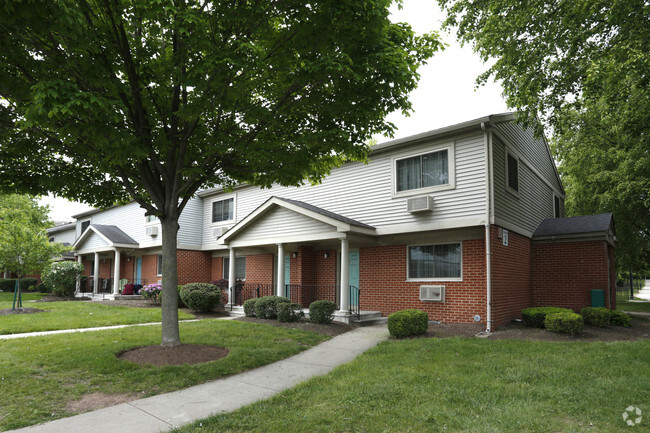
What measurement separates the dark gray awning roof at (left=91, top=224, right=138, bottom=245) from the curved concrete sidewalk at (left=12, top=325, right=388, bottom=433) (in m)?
18.0

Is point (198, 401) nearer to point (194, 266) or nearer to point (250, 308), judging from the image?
point (250, 308)

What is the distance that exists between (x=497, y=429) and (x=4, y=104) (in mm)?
9257

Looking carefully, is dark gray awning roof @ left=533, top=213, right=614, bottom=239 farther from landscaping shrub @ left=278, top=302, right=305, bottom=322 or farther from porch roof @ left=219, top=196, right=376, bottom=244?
landscaping shrub @ left=278, top=302, right=305, bottom=322

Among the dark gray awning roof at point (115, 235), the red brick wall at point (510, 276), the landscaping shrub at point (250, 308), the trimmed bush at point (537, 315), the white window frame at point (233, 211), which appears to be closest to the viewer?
the trimmed bush at point (537, 315)

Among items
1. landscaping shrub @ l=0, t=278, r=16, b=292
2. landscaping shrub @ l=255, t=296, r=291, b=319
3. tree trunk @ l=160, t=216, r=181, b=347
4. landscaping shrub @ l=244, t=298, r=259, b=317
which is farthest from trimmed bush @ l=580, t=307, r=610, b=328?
landscaping shrub @ l=0, t=278, r=16, b=292

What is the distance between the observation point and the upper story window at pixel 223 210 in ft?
65.7

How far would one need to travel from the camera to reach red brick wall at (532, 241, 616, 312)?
13.0m

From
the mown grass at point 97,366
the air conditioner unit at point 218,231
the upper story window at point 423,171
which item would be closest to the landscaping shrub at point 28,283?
the air conditioner unit at point 218,231

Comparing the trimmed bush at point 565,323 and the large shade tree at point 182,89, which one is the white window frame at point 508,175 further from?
the large shade tree at point 182,89

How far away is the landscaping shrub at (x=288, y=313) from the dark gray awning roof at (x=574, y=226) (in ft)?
27.3

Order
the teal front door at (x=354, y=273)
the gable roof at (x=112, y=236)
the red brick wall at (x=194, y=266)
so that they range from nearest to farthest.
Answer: the teal front door at (x=354, y=273) → the red brick wall at (x=194, y=266) → the gable roof at (x=112, y=236)

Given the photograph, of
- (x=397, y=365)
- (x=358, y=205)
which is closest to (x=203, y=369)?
(x=397, y=365)

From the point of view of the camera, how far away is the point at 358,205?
14281 mm

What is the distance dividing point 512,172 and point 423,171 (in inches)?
114
